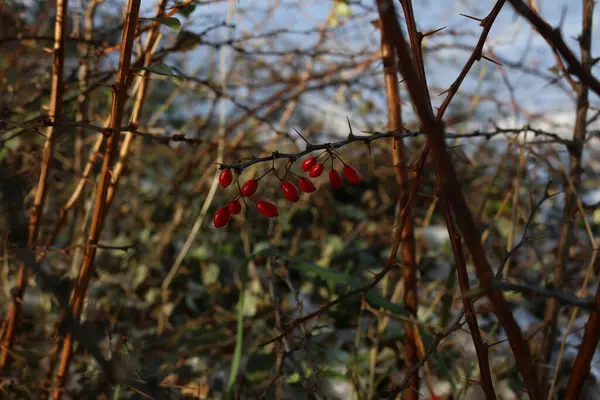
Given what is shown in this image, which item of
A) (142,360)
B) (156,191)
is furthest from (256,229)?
(142,360)

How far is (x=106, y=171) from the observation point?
77 centimetres

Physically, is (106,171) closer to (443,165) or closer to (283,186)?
(283,186)

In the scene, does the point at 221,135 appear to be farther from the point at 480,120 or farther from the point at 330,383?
the point at 480,120

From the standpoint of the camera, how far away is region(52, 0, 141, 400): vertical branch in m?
0.71

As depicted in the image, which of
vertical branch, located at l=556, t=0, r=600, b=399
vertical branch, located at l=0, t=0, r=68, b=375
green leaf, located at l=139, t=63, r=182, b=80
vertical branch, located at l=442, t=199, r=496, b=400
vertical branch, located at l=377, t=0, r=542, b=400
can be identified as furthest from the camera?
vertical branch, located at l=556, t=0, r=600, b=399

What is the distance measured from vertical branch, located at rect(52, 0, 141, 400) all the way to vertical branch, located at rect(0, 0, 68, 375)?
9cm

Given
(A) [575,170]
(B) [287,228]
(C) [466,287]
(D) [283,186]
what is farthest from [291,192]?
(B) [287,228]

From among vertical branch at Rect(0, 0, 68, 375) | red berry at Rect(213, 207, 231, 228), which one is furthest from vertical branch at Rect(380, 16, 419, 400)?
vertical branch at Rect(0, 0, 68, 375)

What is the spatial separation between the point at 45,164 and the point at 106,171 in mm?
155

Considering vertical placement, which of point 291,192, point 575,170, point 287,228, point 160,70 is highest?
point 287,228

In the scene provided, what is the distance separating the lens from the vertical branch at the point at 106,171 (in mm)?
710

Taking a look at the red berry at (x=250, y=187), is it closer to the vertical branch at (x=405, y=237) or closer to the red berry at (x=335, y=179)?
the red berry at (x=335, y=179)

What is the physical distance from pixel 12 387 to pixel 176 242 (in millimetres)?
868

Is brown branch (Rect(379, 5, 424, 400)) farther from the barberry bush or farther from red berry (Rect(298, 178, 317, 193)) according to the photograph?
red berry (Rect(298, 178, 317, 193))
